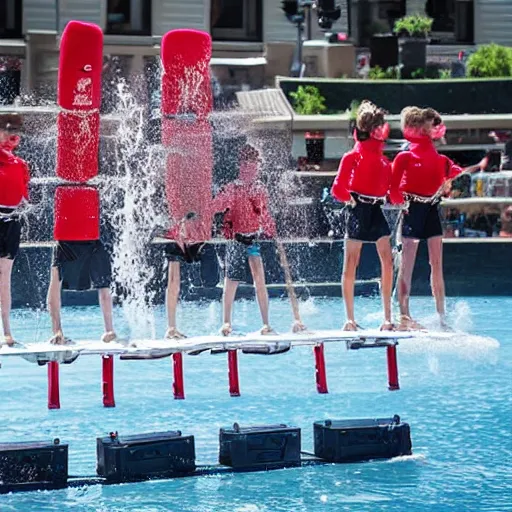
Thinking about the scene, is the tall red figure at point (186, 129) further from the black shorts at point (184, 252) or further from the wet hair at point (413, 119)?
the wet hair at point (413, 119)

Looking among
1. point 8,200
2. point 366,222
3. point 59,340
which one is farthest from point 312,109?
point 59,340

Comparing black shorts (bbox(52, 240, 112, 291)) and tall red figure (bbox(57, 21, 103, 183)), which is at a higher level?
tall red figure (bbox(57, 21, 103, 183))

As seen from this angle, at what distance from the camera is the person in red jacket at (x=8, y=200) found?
1664 centimetres

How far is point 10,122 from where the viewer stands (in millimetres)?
16859

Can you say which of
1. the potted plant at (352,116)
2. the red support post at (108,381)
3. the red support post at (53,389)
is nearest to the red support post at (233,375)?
the red support post at (108,381)

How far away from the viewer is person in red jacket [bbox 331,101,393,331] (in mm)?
17109

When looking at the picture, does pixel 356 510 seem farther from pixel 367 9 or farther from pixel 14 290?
pixel 367 9

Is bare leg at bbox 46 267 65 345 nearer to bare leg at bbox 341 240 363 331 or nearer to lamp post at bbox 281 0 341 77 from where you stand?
bare leg at bbox 341 240 363 331

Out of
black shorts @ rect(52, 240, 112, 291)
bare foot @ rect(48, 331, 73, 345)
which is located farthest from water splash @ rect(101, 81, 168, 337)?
bare foot @ rect(48, 331, 73, 345)

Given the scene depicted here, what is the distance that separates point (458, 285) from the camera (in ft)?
91.2

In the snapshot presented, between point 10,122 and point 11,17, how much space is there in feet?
67.6

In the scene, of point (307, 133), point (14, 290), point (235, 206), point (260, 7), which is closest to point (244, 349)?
point (235, 206)

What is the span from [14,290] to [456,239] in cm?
683

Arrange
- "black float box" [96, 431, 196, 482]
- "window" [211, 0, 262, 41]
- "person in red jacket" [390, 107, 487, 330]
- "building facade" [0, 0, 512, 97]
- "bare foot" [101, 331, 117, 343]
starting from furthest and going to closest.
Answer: "window" [211, 0, 262, 41], "building facade" [0, 0, 512, 97], "person in red jacket" [390, 107, 487, 330], "bare foot" [101, 331, 117, 343], "black float box" [96, 431, 196, 482]
